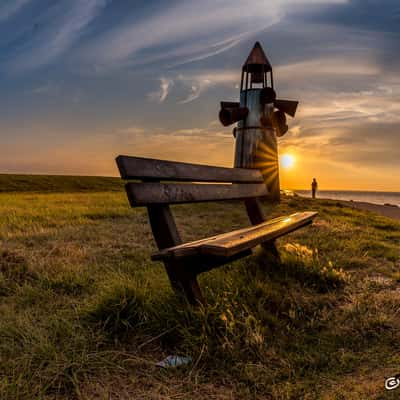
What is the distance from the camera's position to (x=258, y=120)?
38.6 feet

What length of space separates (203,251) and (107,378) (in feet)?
2.88

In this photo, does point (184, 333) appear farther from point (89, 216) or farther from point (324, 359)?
point (89, 216)

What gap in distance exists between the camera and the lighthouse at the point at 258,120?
11733 millimetres

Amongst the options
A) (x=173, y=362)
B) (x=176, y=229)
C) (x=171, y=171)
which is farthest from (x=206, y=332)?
(x=171, y=171)

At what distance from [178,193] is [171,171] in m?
0.19

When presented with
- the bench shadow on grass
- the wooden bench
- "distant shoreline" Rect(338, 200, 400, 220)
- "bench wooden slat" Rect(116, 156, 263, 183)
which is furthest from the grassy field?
"distant shoreline" Rect(338, 200, 400, 220)

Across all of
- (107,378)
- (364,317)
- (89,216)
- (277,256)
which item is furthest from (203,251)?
(89,216)

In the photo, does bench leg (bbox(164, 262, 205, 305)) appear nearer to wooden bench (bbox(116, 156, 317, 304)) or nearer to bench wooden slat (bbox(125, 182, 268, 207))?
wooden bench (bbox(116, 156, 317, 304))

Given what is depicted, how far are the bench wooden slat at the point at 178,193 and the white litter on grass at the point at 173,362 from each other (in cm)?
97

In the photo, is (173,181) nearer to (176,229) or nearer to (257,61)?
(176,229)

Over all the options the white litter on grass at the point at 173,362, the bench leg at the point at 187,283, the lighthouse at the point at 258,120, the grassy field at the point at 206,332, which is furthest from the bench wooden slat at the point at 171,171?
the lighthouse at the point at 258,120

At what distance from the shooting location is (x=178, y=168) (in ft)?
9.85

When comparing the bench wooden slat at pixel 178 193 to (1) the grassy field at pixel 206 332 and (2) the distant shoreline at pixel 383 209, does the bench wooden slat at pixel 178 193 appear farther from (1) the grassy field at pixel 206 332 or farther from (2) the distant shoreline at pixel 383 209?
(2) the distant shoreline at pixel 383 209

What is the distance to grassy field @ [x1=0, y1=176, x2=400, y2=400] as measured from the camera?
1.94 metres
